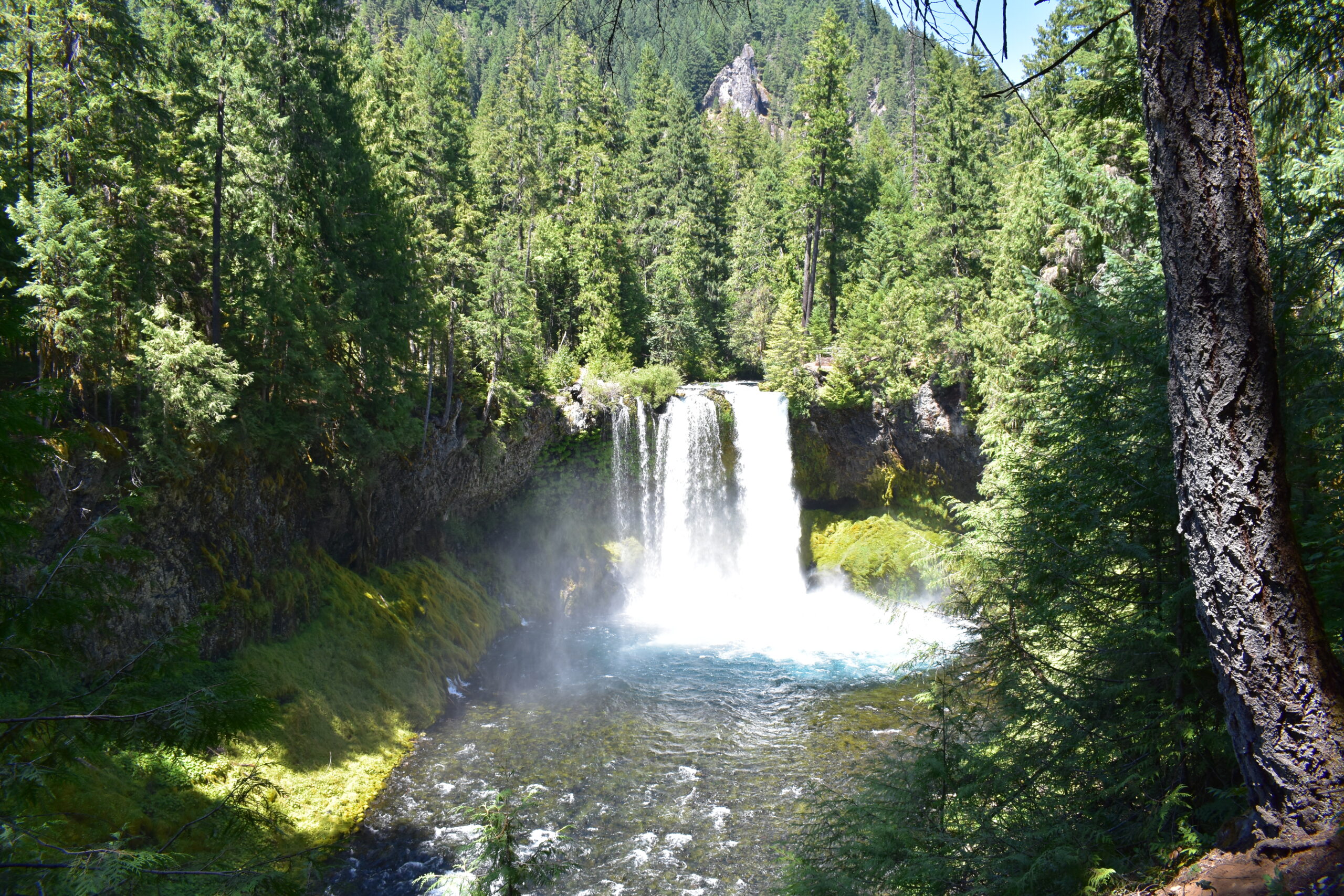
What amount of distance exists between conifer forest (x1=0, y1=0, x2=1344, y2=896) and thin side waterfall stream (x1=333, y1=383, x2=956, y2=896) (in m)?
0.13

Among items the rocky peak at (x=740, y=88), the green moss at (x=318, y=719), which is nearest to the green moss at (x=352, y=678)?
the green moss at (x=318, y=719)

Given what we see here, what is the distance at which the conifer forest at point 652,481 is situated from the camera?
135 inches

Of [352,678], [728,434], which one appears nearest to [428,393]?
[352,678]

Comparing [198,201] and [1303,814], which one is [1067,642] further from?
[198,201]

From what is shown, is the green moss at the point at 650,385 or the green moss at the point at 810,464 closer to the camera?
the green moss at the point at 650,385

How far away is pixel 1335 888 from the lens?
2.79 meters

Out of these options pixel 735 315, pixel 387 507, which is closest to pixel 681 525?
pixel 387 507

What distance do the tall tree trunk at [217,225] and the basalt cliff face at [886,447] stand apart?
1881 centimetres

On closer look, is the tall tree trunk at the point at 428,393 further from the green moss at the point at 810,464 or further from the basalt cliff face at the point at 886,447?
the basalt cliff face at the point at 886,447

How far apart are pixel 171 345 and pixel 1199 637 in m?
13.3

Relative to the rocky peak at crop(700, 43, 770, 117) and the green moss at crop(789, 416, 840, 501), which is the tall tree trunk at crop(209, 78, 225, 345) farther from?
the rocky peak at crop(700, 43, 770, 117)

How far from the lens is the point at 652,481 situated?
26250mm

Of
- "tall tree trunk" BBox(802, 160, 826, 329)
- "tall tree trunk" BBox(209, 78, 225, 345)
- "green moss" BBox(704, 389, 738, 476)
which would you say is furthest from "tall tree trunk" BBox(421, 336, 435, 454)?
"tall tree trunk" BBox(802, 160, 826, 329)

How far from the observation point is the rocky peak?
103 metres
